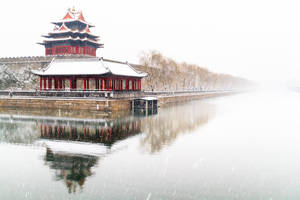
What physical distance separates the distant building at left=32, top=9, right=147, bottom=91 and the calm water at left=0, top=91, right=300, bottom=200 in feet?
52.5

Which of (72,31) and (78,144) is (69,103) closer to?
(78,144)

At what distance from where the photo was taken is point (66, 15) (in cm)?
6781

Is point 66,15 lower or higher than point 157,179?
higher

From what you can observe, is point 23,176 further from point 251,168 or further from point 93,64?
point 93,64

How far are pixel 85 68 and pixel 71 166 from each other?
2761 centimetres

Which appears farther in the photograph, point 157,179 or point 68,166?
point 68,166

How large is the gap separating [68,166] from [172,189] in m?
4.92

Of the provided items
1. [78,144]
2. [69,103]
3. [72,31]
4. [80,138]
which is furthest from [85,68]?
[72,31]

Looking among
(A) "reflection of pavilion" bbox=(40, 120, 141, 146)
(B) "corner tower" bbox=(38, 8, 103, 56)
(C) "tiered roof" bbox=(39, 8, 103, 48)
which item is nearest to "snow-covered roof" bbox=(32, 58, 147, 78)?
(A) "reflection of pavilion" bbox=(40, 120, 141, 146)

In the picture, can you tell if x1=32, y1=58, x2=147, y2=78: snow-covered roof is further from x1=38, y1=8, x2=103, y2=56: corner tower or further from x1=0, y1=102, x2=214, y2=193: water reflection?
x1=38, y1=8, x2=103, y2=56: corner tower

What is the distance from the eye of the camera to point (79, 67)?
129ft

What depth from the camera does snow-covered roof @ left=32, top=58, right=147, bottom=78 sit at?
3738 cm

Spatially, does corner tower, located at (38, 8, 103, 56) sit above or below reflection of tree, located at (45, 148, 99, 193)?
above

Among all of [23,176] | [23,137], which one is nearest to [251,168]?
[23,176]
